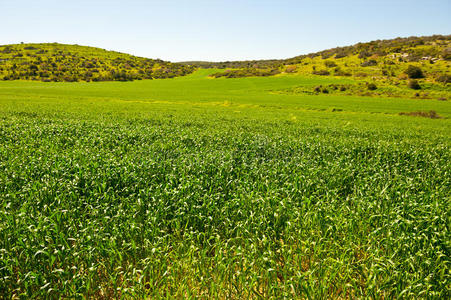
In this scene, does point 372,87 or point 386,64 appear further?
point 386,64

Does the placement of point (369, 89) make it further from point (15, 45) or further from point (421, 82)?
point (15, 45)

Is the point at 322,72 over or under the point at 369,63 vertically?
under

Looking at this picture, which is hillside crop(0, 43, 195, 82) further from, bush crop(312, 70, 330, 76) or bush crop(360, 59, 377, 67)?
bush crop(360, 59, 377, 67)

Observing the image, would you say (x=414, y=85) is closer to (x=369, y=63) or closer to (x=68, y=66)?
(x=369, y=63)

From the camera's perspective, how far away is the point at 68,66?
417 ft

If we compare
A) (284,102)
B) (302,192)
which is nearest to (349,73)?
(284,102)

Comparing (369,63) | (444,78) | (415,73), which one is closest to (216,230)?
(444,78)

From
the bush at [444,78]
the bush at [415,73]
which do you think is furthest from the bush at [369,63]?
the bush at [444,78]

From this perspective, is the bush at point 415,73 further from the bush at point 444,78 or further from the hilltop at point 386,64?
the bush at point 444,78

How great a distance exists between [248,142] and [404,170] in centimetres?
851

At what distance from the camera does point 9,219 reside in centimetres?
530

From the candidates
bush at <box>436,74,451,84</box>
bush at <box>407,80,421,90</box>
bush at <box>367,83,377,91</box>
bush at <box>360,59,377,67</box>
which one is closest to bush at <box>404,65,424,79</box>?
bush at <box>436,74,451,84</box>

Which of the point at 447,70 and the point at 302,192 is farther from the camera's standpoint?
the point at 447,70

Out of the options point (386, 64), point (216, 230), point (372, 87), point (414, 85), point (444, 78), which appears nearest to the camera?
point (216, 230)
